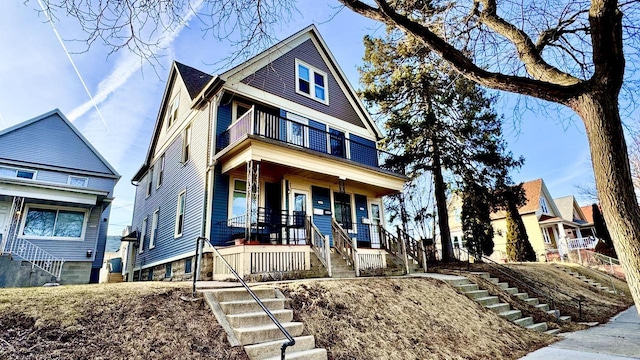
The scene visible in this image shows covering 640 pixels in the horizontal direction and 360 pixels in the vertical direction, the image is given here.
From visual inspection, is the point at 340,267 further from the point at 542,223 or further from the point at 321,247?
the point at 542,223

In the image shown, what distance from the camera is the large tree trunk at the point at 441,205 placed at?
15.4 metres

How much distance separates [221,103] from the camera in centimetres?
1143

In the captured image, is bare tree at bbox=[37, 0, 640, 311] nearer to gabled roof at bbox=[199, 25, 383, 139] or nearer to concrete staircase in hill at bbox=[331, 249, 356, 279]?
concrete staircase in hill at bbox=[331, 249, 356, 279]

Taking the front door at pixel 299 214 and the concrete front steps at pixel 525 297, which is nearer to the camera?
the concrete front steps at pixel 525 297

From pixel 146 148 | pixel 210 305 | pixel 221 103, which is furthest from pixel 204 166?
pixel 146 148

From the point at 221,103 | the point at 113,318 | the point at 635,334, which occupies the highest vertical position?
the point at 221,103

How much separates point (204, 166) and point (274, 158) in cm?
275

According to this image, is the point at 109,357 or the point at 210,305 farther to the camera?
the point at 210,305

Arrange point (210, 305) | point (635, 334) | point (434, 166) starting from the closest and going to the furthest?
point (210, 305) < point (635, 334) < point (434, 166)

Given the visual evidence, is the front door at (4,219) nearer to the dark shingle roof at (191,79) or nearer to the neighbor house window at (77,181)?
the neighbor house window at (77,181)

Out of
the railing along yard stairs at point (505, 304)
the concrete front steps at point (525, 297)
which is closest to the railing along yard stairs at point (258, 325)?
the railing along yard stairs at point (505, 304)

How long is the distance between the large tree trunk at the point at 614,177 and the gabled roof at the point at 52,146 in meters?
20.8

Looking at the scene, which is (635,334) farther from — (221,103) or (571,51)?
(221,103)

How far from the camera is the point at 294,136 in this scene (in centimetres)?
1203
